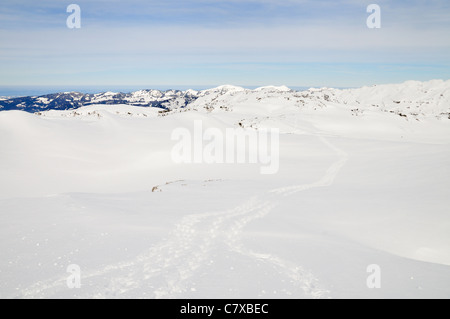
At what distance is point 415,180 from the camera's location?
18.5m

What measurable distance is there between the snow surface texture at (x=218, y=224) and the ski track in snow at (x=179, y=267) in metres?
0.04

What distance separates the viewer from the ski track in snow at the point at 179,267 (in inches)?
249

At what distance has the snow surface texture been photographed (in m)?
6.73

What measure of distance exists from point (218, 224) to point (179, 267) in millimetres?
3774

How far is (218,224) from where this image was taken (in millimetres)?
11031

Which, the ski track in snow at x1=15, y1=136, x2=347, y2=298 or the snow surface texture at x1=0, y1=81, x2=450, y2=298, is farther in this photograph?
the snow surface texture at x1=0, y1=81, x2=450, y2=298

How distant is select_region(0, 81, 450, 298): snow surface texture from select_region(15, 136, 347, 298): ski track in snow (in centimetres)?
4

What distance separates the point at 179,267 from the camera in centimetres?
739

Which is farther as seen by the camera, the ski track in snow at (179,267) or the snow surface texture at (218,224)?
the snow surface texture at (218,224)

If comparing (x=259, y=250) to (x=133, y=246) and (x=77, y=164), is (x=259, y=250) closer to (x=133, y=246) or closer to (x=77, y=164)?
(x=133, y=246)

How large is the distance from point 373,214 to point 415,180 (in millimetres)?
8158

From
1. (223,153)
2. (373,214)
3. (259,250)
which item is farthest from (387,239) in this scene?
(223,153)

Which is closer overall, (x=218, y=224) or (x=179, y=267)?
(x=179, y=267)

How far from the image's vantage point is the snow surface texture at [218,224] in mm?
6730
